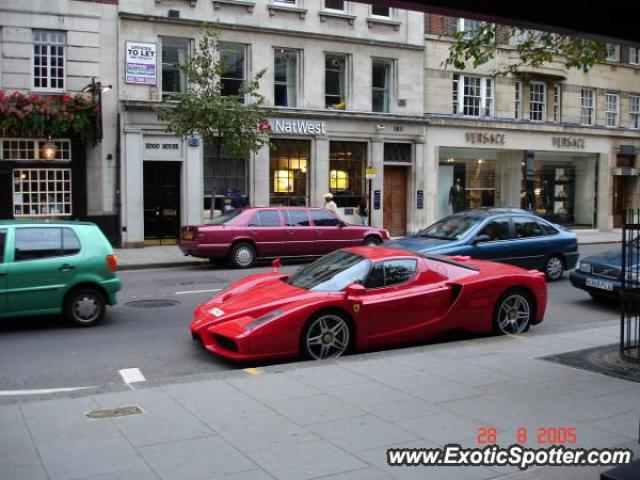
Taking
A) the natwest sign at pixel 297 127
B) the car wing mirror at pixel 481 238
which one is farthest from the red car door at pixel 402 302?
the natwest sign at pixel 297 127

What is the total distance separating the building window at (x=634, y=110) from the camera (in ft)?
114

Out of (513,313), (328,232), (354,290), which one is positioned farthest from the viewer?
(328,232)

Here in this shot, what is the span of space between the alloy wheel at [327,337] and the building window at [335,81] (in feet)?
61.9

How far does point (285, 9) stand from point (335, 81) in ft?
10.6

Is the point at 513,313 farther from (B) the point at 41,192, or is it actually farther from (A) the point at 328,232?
(B) the point at 41,192

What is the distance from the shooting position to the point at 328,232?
19484 millimetres

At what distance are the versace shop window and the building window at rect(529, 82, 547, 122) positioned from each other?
5.47ft

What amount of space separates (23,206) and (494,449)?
1946 centimetres

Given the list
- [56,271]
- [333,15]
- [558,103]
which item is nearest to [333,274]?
[56,271]

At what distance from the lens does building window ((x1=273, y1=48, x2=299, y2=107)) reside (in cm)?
2558

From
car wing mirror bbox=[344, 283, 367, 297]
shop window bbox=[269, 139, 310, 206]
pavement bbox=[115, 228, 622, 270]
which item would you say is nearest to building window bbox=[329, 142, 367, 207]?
shop window bbox=[269, 139, 310, 206]

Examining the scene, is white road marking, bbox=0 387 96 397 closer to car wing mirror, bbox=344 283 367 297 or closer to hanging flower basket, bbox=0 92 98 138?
car wing mirror, bbox=344 283 367 297

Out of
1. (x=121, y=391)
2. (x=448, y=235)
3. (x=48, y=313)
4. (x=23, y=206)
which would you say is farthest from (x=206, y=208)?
(x=121, y=391)

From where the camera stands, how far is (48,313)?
33.8ft
